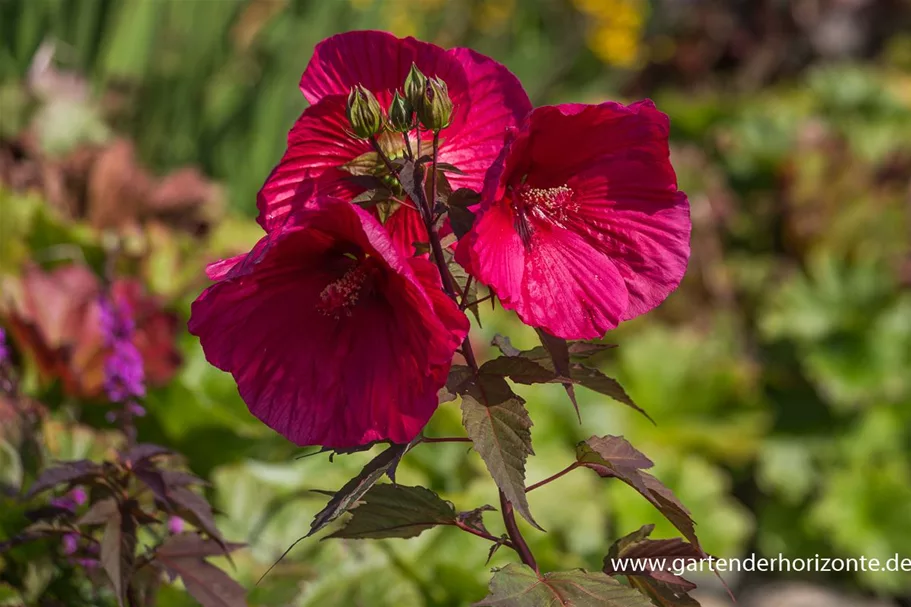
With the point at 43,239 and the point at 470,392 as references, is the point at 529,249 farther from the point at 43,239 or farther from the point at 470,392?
the point at 43,239

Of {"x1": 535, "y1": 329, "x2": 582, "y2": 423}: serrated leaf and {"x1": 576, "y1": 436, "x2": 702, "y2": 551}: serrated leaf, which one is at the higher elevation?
{"x1": 535, "y1": 329, "x2": 582, "y2": 423}: serrated leaf

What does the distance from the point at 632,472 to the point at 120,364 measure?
78cm

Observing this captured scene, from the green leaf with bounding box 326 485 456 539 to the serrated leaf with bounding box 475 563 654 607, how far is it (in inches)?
3.6

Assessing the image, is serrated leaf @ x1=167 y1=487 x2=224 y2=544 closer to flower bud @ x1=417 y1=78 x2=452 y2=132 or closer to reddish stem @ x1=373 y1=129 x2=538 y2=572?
reddish stem @ x1=373 y1=129 x2=538 y2=572

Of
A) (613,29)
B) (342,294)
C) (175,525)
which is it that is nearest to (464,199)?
(342,294)

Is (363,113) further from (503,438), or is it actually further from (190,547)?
(190,547)

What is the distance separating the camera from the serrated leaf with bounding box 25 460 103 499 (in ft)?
3.05

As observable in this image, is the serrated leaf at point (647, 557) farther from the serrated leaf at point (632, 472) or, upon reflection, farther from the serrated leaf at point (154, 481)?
the serrated leaf at point (154, 481)

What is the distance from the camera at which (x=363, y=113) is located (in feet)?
2.34

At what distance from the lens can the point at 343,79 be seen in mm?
819

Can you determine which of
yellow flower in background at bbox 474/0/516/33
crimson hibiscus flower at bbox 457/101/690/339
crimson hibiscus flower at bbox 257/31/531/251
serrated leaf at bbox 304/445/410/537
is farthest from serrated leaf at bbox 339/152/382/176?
yellow flower in background at bbox 474/0/516/33

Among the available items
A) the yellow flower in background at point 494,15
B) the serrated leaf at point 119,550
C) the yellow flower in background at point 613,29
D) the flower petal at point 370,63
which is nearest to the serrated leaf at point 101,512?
the serrated leaf at point 119,550

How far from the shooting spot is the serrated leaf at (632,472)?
781mm

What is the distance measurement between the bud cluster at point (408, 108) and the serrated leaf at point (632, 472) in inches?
11.6
